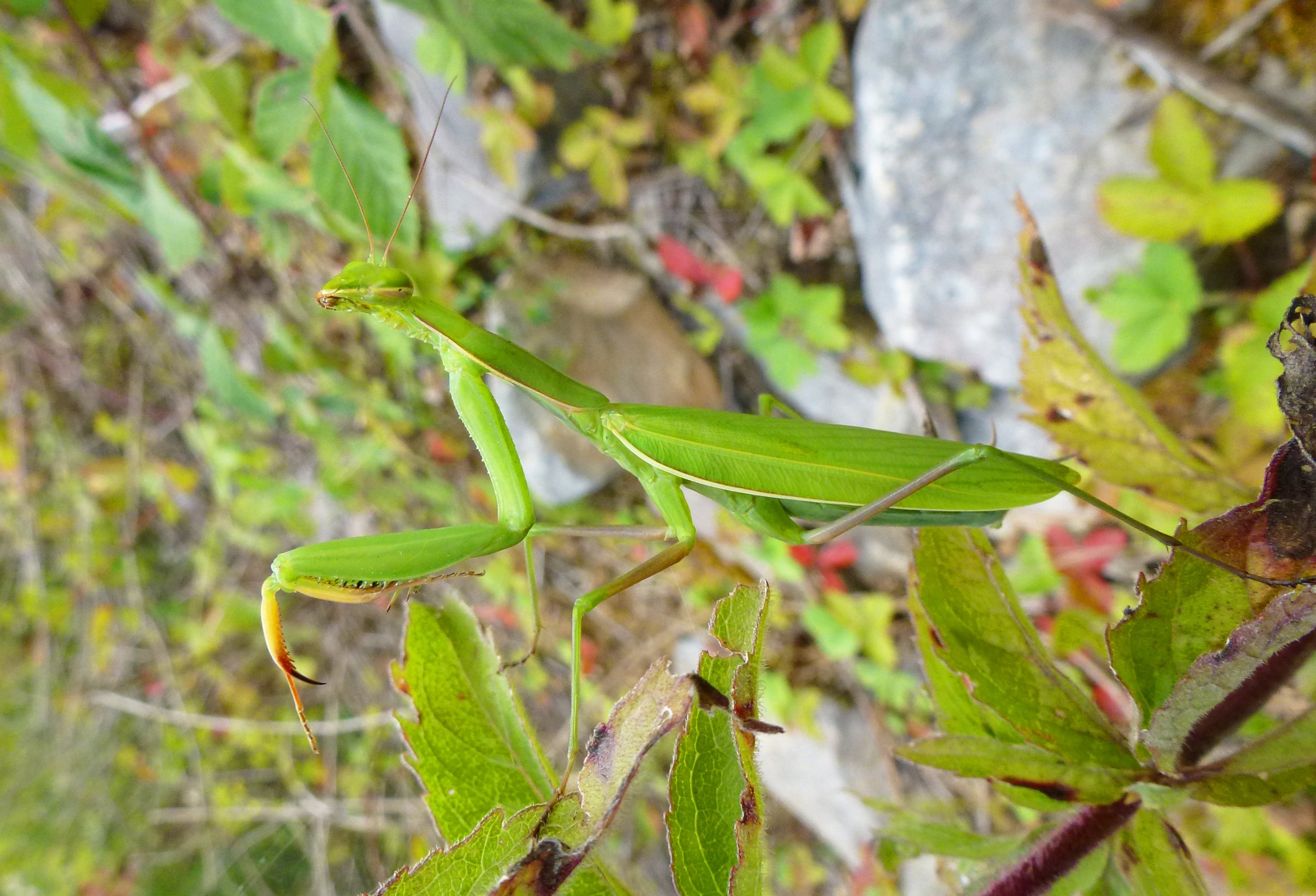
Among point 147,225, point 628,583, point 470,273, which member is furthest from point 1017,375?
point 147,225

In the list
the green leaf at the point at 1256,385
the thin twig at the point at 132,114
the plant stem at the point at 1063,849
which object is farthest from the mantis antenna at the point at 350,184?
the green leaf at the point at 1256,385

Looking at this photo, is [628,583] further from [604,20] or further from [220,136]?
[220,136]

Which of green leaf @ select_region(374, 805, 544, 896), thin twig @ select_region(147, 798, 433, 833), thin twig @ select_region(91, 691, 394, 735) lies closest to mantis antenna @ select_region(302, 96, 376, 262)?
green leaf @ select_region(374, 805, 544, 896)

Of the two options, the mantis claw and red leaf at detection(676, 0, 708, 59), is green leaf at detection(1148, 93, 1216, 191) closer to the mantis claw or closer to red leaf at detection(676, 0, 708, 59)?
red leaf at detection(676, 0, 708, 59)

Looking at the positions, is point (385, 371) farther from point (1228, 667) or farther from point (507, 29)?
point (1228, 667)

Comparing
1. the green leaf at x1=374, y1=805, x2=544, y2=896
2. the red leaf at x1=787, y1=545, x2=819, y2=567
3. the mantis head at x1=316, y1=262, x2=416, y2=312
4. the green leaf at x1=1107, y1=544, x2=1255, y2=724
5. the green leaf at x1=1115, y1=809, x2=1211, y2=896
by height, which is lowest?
the green leaf at x1=1115, y1=809, x2=1211, y2=896

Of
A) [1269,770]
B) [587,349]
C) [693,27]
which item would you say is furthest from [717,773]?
[693,27]

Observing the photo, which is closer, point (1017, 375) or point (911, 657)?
point (1017, 375)
